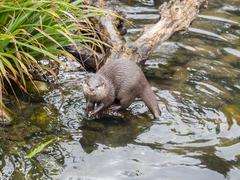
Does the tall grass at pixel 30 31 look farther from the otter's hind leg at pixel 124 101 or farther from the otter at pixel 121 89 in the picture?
the otter's hind leg at pixel 124 101

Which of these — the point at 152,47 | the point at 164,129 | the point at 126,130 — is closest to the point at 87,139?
the point at 126,130

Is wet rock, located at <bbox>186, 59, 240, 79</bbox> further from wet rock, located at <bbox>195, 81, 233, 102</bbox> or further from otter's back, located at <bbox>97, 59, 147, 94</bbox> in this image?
otter's back, located at <bbox>97, 59, 147, 94</bbox>

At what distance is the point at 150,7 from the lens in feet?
24.5

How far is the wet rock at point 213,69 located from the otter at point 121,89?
1139 millimetres

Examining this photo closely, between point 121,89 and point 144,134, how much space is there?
0.46m

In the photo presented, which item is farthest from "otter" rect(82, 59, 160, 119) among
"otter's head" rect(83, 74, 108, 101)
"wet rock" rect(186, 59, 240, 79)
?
"wet rock" rect(186, 59, 240, 79)

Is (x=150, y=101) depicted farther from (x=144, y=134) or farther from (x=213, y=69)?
(x=213, y=69)

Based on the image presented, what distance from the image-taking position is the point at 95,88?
429 centimetres

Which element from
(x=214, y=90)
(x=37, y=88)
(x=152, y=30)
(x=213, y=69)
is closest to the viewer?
(x=37, y=88)

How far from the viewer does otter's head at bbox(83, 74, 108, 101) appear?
4.29 m

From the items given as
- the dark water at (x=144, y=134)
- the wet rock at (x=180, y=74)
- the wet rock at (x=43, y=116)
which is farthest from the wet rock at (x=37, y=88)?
the wet rock at (x=180, y=74)

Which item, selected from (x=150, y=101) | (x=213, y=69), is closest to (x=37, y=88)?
(x=150, y=101)

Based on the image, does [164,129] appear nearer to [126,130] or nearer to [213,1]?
[126,130]

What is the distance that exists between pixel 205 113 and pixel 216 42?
198cm
